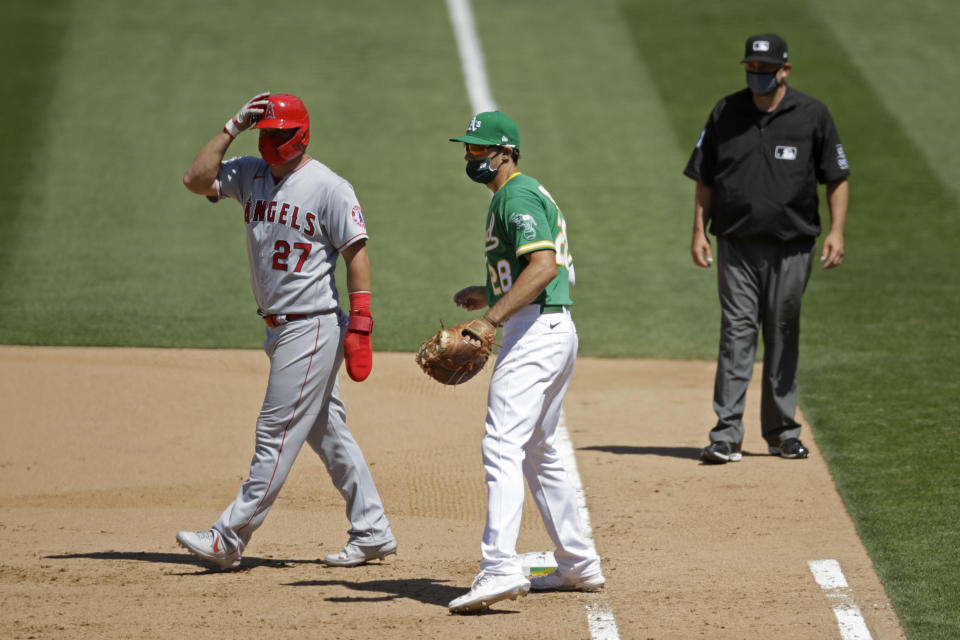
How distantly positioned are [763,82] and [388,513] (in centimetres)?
318

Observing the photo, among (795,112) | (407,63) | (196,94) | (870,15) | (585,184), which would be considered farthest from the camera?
(870,15)

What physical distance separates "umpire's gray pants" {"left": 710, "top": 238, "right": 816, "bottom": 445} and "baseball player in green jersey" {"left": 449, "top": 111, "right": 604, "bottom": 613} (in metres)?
2.16

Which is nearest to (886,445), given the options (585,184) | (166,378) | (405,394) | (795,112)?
(795,112)

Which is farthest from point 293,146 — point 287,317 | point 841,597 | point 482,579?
point 841,597

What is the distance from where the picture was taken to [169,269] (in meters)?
11.2

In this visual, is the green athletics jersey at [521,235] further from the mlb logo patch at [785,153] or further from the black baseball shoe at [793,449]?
the black baseball shoe at [793,449]

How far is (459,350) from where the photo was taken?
5.05 meters

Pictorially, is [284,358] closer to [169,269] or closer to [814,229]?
[814,229]

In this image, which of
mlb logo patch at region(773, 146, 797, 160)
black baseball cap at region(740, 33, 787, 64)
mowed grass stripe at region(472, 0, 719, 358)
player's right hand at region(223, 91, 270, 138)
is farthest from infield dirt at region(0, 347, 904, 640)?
black baseball cap at region(740, 33, 787, 64)

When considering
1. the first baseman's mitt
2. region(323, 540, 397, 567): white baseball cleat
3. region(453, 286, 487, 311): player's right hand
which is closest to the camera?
the first baseman's mitt

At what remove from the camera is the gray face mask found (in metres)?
7.02

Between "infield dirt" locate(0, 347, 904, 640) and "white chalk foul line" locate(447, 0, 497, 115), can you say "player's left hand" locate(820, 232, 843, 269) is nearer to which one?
"infield dirt" locate(0, 347, 904, 640)

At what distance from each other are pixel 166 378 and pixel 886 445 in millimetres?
4778

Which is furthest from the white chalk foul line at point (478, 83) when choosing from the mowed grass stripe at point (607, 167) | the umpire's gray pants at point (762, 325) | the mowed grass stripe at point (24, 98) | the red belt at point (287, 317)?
the mowed grass stripe at point (24, 98)
